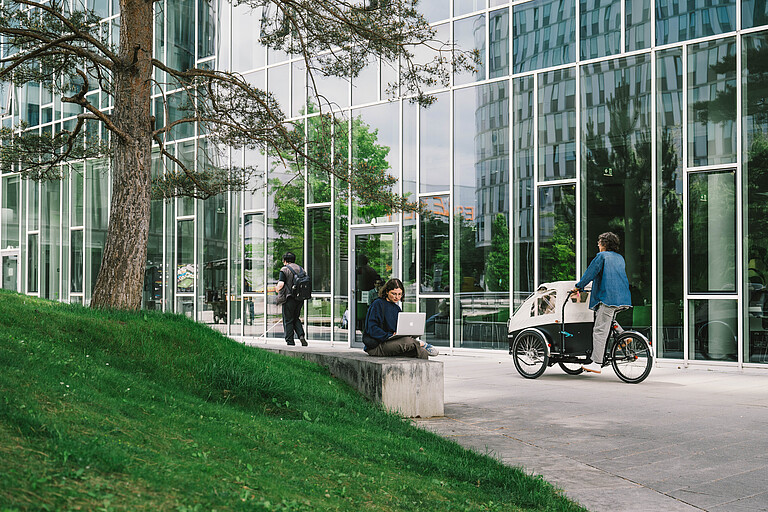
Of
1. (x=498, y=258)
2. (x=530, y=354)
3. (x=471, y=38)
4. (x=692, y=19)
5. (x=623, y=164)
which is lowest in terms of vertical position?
(x=530, y=354)

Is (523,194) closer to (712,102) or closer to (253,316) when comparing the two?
(712,102)

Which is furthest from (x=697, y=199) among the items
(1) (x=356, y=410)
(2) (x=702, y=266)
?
(1) (x=356, y=410)

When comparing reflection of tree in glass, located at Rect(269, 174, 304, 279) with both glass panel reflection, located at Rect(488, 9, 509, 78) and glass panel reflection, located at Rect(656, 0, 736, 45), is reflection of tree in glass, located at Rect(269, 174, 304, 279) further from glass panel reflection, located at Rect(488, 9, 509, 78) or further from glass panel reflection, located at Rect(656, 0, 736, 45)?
glass panel reflection, located at Rect(656, 0, 736, 45)

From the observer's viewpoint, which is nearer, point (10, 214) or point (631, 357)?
point (631, 357)

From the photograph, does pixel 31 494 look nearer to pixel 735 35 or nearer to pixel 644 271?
pixel 644 271

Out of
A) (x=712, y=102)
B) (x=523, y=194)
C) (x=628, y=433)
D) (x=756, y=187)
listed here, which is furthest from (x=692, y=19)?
(x=628, y=433)

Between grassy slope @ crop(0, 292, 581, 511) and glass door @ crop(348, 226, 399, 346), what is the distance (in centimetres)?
898

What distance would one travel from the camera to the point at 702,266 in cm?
1289

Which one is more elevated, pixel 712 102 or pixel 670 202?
pixel 712 102

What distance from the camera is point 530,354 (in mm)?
11711

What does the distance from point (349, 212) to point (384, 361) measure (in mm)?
9967

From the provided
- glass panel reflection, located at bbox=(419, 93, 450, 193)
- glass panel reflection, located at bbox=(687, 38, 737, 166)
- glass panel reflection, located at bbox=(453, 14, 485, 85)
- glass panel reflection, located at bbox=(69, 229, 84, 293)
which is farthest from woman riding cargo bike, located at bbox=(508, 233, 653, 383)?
glass panel reflection, located at bbox=(69, 229, 84, 293)

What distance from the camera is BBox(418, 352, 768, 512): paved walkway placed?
16.9 ft

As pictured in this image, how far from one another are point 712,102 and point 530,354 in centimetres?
534
